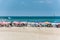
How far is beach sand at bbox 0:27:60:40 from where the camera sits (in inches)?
77.8

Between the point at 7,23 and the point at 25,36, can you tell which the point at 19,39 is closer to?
the point at 25,36

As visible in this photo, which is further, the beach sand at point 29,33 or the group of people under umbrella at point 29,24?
the group of people under umbrella at point 29,24

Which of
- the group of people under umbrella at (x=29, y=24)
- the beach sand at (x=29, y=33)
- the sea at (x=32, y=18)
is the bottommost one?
the beach sand at (x=29, y=33)

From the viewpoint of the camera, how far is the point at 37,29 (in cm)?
229

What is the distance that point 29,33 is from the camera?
2143 mm

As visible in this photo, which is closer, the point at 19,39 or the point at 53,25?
the point at 19,39

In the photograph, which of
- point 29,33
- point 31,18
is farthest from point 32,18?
point 29,33

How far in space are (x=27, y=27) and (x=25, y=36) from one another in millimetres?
314

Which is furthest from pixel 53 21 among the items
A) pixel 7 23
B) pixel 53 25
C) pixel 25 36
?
pixel 7 23

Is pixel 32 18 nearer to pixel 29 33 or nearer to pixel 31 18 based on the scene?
pixel 31 18

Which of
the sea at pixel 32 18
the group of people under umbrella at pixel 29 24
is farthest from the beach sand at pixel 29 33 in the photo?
the sea at pixel 32 18

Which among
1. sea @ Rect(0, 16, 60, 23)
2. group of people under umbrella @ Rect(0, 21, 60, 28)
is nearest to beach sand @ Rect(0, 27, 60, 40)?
group of people under umbrella @ Rect(0, 21, 60, 28)

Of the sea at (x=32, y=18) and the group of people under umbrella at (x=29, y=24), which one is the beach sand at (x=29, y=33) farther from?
the sea at (x=32, y=18)

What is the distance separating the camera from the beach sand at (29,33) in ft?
6.48
